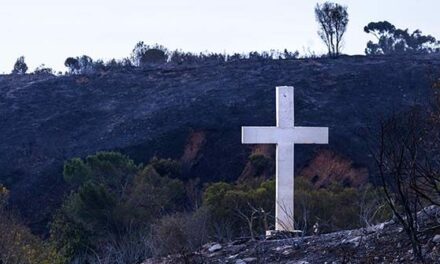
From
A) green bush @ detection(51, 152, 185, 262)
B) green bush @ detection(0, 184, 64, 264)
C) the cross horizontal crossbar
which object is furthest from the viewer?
green bush @ detection(51, 152, 185, 262)

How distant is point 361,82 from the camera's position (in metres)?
44.2

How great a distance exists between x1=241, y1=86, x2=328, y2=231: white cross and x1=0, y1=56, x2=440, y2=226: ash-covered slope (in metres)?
19.1

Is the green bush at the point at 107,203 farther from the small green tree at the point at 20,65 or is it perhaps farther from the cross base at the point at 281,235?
the small green tree at the point at 20,65

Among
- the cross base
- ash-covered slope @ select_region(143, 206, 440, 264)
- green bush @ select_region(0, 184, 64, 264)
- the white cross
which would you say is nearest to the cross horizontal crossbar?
the white cross

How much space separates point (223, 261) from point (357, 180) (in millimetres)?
25258

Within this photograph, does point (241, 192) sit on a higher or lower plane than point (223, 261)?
lower

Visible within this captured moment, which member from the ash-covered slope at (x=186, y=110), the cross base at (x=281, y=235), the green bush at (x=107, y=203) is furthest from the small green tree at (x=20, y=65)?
the cross base at (x=281, y=235)

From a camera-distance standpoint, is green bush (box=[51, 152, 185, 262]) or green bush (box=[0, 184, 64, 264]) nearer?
green bush (box=[0, 184, 64, 264])

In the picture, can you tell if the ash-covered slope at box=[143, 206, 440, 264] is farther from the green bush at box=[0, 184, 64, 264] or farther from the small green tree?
the small green tree

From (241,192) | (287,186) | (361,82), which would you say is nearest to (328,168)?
(361,82)

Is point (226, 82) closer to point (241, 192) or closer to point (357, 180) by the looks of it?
point (357, 180)

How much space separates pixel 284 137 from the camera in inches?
626

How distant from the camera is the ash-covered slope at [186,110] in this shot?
126 ft

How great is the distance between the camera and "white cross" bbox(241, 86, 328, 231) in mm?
15602
